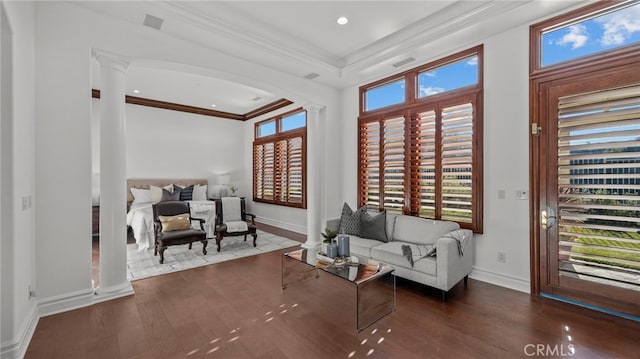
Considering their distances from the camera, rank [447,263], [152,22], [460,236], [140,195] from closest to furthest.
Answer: [447,263] < [152,22] < [460,236] < [140,195]

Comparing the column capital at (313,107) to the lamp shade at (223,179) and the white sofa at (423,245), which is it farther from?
the lamp shade at (223,179)

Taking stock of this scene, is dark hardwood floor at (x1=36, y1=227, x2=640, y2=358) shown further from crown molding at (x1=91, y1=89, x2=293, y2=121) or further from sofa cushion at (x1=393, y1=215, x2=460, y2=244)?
crown molding at (x1=91, y1=89, x2=293, y2=121)

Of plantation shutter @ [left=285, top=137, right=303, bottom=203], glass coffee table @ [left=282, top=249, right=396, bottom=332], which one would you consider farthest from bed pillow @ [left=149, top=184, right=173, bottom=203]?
glass coffee table @ [left=282, top=249, right=396, bottom=332]

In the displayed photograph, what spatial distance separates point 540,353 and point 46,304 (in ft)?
14.1

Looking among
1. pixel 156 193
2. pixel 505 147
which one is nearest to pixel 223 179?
pixel 156 193

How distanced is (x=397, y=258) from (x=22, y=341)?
341cm

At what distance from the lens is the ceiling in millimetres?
3061

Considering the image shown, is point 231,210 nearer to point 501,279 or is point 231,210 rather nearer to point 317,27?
point 317,27

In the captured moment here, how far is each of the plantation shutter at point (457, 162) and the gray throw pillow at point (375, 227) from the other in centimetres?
82

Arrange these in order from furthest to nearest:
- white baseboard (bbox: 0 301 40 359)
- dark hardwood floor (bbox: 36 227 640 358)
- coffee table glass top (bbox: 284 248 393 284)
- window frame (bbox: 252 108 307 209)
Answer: window frame (bbox: 252 108 307 209) < coffee table glass top (bbox: 284 248 393 284) < dark hardwood floor (bbox: 36 227 640 358) < white baseboard (bbox: 0 301 40 359)

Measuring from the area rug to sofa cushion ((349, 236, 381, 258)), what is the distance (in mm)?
1816

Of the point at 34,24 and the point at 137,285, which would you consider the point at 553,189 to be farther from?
the point at 34,24

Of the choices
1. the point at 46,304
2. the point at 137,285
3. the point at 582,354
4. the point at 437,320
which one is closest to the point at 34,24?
the point at 46,304

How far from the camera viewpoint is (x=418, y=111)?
13.7 feet
